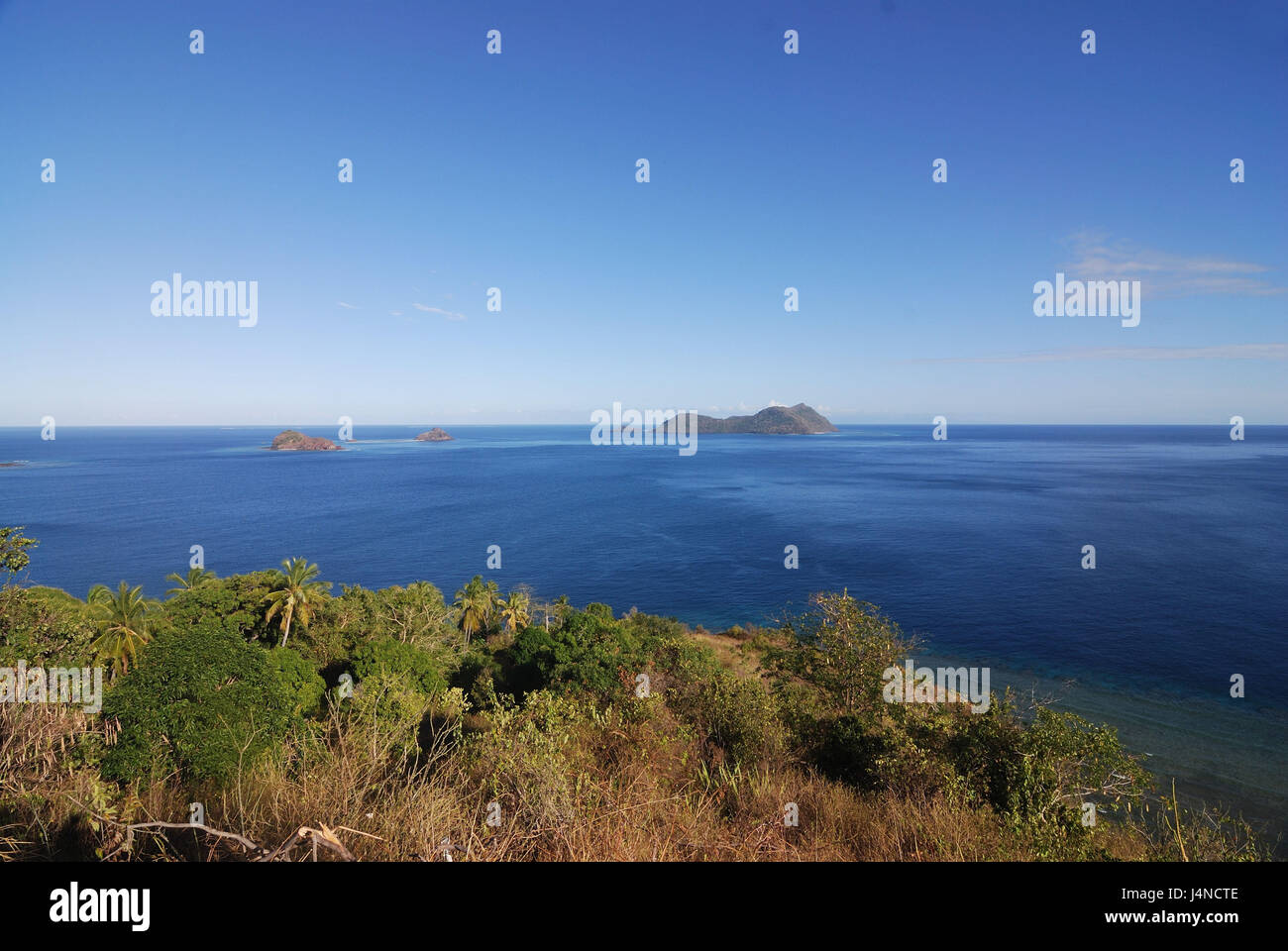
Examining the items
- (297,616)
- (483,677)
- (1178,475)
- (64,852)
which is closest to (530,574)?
(297,616)

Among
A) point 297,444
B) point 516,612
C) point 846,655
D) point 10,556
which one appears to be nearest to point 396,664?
point 10,556

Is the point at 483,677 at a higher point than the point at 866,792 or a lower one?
lower

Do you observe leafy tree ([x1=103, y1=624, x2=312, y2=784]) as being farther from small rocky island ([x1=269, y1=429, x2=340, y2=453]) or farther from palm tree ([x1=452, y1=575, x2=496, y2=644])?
small rocky island ([x1=269, y1=429, x2=340, y2=453])

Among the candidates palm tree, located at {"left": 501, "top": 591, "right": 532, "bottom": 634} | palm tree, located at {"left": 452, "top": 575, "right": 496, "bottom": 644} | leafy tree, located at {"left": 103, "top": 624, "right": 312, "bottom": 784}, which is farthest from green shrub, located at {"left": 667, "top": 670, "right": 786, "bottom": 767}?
palm tree, located at {"left": 452, "top": 575, "right": 496, "bottom": 644}

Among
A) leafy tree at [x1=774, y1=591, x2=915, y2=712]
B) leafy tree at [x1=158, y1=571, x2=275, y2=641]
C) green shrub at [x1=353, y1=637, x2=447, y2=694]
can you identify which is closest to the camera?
leafy tree at [x1=774, y1=591, x2=915, y2=712]

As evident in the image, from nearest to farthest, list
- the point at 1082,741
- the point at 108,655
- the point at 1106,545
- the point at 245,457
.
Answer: the point at 1082,741 < the point at 108,655 < the point at 1106,545 < the point at 245,457

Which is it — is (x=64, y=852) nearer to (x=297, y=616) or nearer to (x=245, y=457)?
(x=297, y=616)

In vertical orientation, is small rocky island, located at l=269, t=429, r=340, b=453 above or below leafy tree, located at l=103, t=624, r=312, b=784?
above

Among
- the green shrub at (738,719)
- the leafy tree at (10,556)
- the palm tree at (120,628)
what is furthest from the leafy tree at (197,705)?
the green shrub at (738,719)
